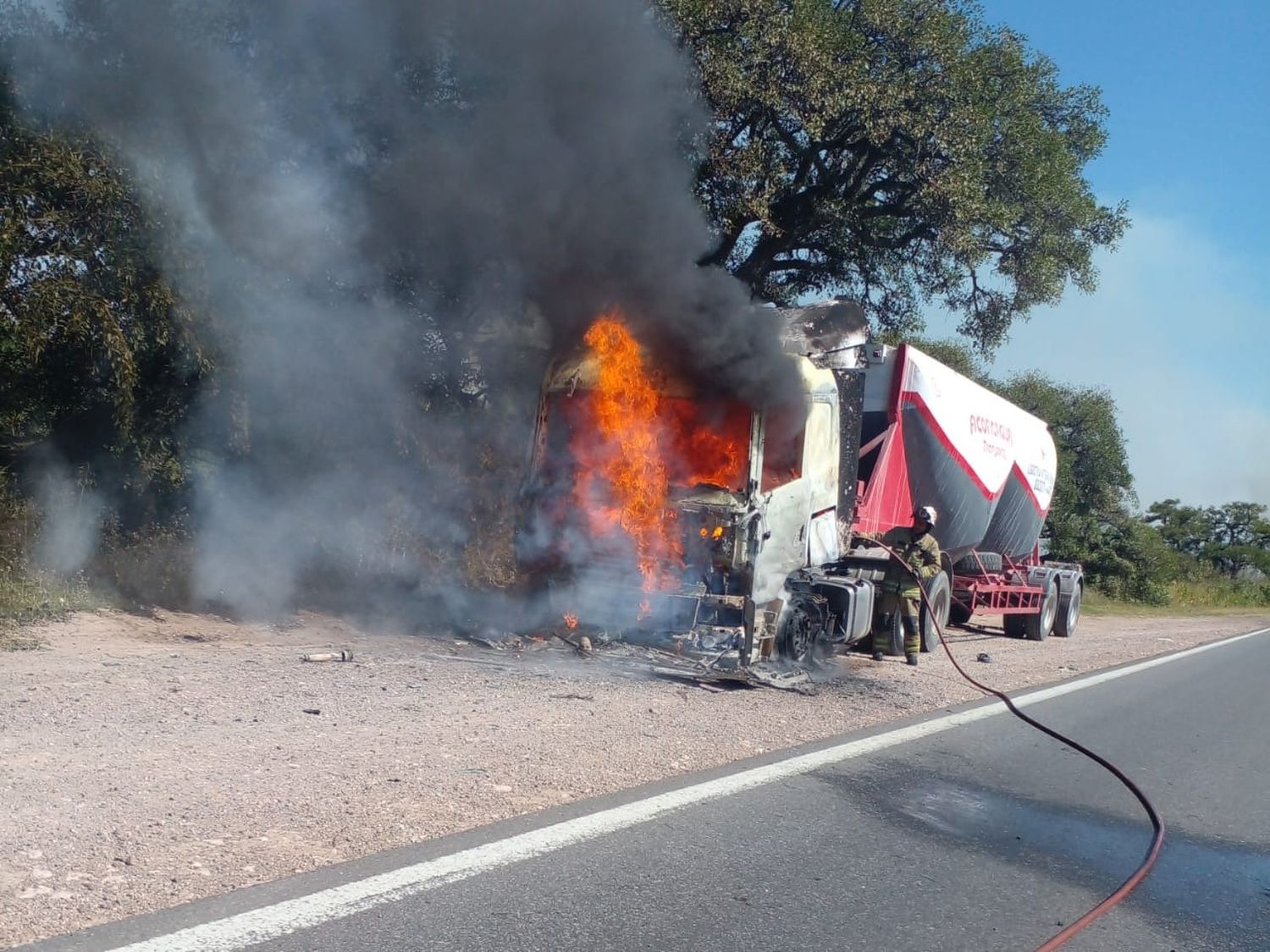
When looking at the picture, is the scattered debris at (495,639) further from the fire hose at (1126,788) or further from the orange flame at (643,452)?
the fire hose at (1126,788)

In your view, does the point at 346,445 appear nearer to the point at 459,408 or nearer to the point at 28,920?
the point at 459,408

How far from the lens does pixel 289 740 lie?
6.01m

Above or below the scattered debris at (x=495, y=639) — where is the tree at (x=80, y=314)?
above

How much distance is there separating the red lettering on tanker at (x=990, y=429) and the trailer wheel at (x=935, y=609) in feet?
6.08

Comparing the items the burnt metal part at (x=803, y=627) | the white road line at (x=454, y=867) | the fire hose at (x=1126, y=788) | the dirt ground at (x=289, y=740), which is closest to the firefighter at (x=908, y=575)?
the fire hose at (x=1126, y=788)

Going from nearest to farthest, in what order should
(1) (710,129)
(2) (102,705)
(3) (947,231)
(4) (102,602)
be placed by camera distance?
1. (2) (102,705)
2. (4) (102,602)
3. (1) (710,129)
4. (3) (947,231)

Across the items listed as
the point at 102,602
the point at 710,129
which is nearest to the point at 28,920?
the point at 102,602

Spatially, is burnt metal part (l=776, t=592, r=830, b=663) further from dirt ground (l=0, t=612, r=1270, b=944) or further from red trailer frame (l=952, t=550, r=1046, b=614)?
red trailer frame (l=952, t=550, r=1046, b=614)

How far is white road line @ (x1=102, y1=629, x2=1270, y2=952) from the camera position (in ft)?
11.5

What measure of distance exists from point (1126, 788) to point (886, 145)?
10.6 metres

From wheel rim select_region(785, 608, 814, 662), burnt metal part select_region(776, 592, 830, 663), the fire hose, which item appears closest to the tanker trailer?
the fire hose

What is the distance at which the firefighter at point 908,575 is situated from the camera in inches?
454

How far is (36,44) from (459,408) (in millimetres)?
5017

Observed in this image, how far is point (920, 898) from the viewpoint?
444 cm
